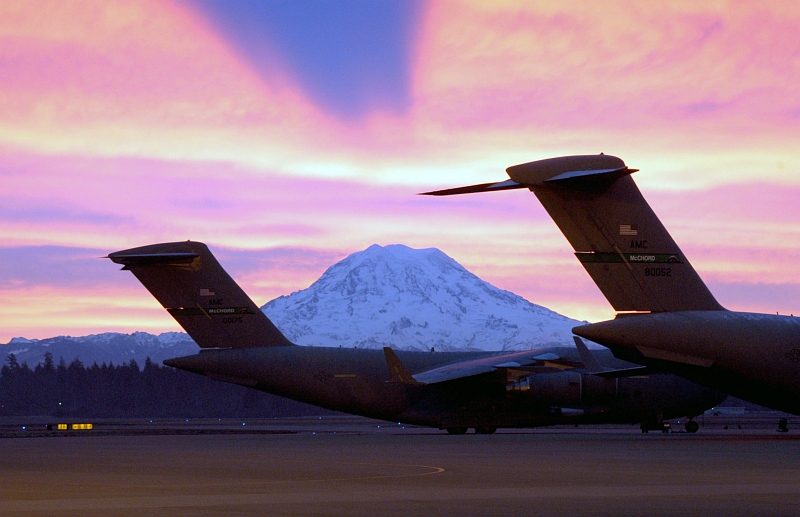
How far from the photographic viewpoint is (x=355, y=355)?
1869 inches

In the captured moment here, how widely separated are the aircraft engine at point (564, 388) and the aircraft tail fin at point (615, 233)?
11.0 metres

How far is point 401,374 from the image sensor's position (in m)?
43.2

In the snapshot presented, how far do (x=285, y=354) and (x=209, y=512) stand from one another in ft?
107

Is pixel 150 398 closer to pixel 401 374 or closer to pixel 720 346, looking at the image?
pixel 401 374

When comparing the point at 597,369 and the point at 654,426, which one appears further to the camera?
the point at 654,426

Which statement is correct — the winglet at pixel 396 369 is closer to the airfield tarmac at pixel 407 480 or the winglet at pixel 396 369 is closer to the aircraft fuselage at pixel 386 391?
the aircraft fuselage at pixel 386 391

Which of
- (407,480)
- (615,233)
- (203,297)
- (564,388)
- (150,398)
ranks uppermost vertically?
(203,297)

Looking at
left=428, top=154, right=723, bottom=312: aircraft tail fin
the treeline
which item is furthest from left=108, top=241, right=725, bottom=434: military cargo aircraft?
the treeline

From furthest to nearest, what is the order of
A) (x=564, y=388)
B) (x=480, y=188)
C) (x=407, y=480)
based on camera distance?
(x=564, y=388) → (x=480, y=188) → (x=407, y=480)

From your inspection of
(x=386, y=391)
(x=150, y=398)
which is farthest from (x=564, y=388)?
(x=150, y=398)

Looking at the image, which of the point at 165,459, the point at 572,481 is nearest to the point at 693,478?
the point at 572,481

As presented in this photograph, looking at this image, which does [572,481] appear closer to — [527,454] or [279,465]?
[279,465]

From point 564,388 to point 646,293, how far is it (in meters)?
11.5

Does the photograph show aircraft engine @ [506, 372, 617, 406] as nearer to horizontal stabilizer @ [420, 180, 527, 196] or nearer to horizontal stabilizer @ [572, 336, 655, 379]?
horizontal stabilizer @ [572, 336, 655, 379]
